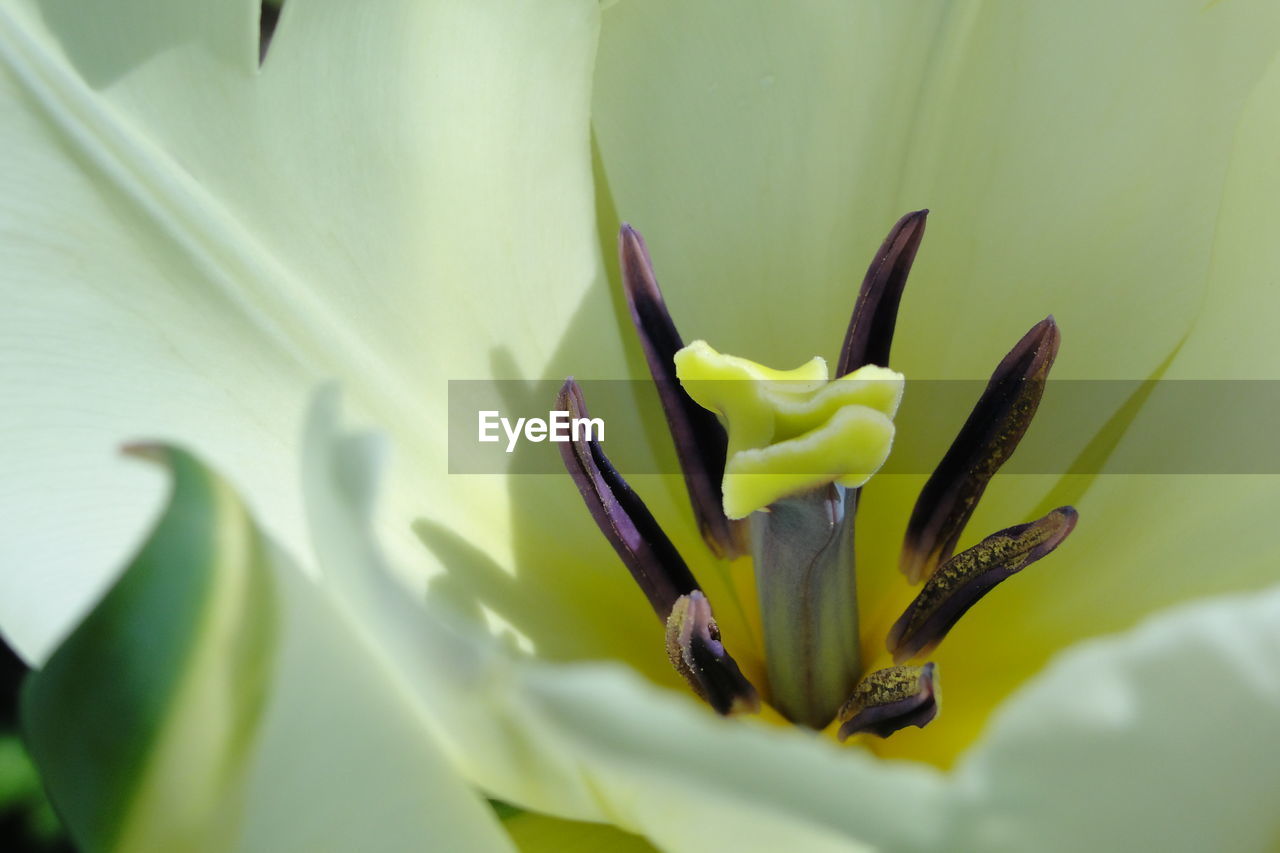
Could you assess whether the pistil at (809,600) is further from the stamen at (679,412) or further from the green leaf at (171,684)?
the green leaf at (171,684)

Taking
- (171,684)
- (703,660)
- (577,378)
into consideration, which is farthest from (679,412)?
(171,684)

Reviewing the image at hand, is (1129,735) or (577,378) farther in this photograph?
(577,378)

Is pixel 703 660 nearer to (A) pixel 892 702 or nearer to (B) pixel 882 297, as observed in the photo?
(A) pixel 892 702

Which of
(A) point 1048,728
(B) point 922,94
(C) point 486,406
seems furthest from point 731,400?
(A) point 1048,728

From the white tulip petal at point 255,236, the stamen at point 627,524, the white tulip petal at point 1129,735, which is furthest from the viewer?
the stamen at point 627,524

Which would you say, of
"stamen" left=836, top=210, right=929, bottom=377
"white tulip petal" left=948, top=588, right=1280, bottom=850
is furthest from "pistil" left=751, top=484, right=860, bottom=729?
"white tulip petal" left=948, top=588, right=1280, bottom=850

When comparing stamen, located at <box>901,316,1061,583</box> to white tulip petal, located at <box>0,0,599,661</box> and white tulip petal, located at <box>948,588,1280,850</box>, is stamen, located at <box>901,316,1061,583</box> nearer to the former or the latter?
white tulip petal, located at <box>0,0,599,661</box>

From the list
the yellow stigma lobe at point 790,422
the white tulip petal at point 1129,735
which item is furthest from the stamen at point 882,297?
the white tulip petal at point 1129,735
